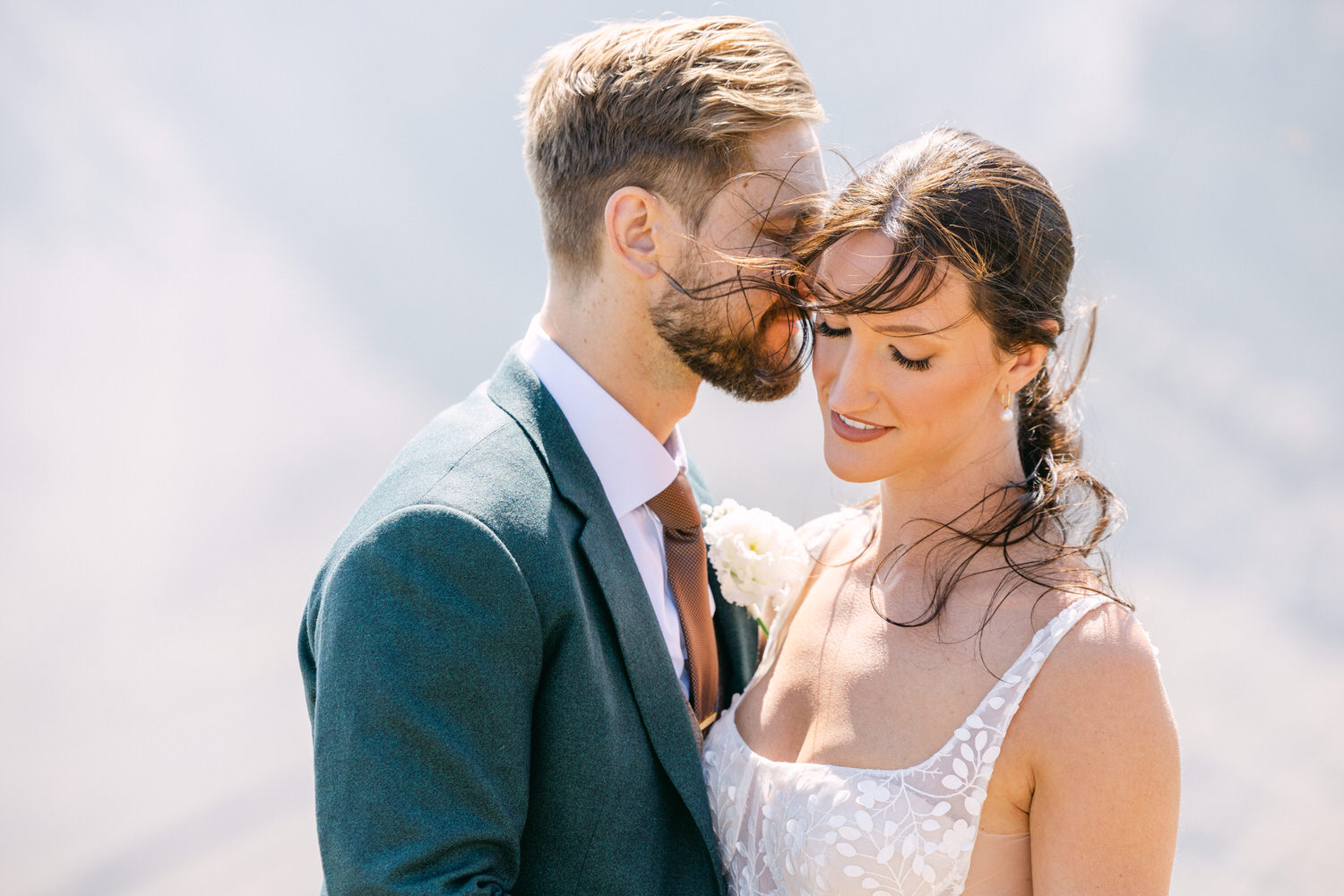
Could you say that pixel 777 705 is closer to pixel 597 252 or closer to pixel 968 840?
pixel 968 840

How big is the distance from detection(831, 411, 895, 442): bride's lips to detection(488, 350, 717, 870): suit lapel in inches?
17.1

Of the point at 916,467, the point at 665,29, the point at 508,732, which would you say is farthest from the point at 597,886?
the point at 665,29

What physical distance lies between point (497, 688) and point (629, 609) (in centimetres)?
29

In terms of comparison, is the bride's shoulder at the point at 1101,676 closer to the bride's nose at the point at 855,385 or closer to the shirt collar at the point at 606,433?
the bride's nose at the point at 855,385

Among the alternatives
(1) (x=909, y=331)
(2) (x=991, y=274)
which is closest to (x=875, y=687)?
(1) (x=909, y=331)

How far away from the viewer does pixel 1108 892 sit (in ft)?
5.10

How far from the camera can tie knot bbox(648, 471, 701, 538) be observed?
2.13 meters

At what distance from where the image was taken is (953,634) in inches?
69.8

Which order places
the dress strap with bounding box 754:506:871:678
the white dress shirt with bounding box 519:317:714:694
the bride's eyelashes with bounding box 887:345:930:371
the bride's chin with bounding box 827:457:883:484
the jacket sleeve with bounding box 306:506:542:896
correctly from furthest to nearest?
the dress strap with bounding box 754:506:871:678
the white dress shirt with bounding box 519:317:714:694
the bride's chin with bounding box 827:457:883:484
the bride's eyelashes with bounding box 887:345:930:371
the jacket sleeve with bounding box 306:506:542:896

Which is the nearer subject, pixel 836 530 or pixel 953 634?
pixel 953 634

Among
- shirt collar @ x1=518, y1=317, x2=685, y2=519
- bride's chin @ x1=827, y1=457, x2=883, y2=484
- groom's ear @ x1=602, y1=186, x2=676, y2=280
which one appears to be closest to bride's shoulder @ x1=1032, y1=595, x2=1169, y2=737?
bride's chin @ x1=827, y1=457, x2=883, y2=484

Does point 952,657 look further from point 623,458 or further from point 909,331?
point 623,458

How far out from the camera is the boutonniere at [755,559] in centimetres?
219

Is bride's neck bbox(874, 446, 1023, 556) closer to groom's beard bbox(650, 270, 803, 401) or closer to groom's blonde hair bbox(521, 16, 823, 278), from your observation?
groom's beard bbox(650, 270, 803, 401)
